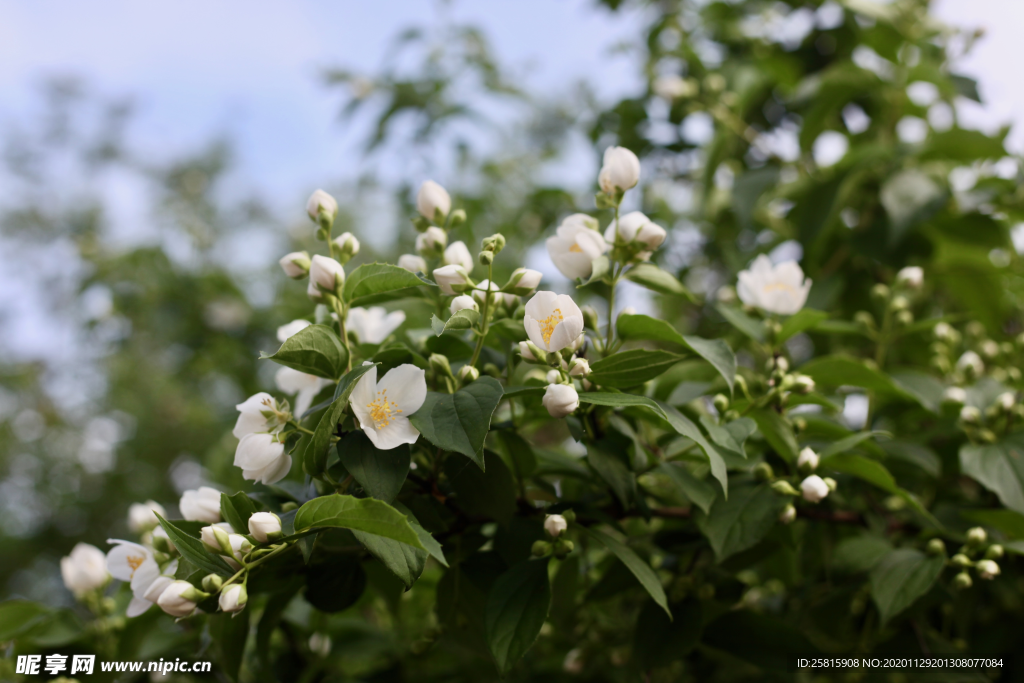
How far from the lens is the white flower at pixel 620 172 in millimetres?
1056

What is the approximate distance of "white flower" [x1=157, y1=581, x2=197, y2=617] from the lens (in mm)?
768

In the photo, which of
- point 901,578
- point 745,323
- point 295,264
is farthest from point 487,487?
point 901,578

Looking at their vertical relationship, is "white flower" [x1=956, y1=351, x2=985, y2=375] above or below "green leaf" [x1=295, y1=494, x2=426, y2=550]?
below

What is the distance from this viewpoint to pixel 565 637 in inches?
59.6

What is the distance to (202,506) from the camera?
37.0 inches

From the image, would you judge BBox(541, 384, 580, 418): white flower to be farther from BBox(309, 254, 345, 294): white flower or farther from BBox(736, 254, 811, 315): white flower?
BBox(736, 254, 811, 315): white flower

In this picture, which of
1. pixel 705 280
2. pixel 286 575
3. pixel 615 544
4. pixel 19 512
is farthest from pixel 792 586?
pixel 19 512

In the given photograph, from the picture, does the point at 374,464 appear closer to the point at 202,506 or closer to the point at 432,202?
the point at 202,506

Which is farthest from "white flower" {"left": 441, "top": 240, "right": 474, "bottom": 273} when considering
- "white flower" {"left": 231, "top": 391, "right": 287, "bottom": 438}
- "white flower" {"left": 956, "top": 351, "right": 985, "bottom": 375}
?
"white flower" {"left": 956, "top": 351, "right": 985, "bottom": 375}

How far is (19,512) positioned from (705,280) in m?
9.38

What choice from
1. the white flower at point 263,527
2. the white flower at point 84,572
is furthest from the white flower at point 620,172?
the white flower at point 84,572

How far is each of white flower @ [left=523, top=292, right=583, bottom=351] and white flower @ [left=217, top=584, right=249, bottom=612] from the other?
0.47m

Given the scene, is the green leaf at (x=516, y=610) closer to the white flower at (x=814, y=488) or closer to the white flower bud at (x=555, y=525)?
the white flower bud at (x=555, y=525)

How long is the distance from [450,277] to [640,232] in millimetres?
322
